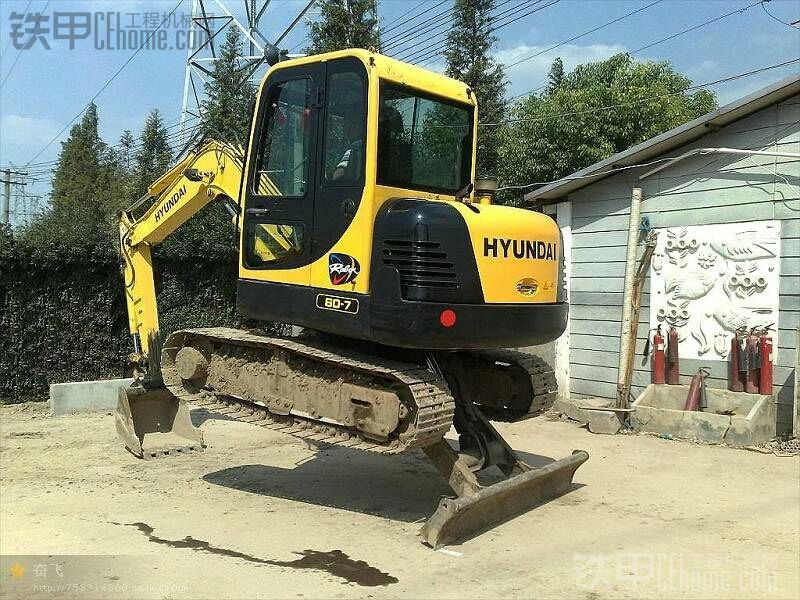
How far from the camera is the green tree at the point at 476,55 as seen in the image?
69.5 feet

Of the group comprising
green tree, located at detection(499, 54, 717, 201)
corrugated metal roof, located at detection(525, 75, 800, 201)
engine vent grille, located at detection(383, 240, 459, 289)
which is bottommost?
engine vent grille, located at detection(383, 240, 459, 289)

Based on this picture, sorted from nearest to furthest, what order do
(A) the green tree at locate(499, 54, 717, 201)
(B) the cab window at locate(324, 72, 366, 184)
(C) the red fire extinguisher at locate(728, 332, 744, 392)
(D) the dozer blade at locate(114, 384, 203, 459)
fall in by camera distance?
1. (B) the cab window at locate(324, 72, 366, 184)
2. (D) the dozer blade at locate(114, 384, 203, 459)
3. (C) the red fire extinguisher at locate(728, 332, 744, 392)
4. (A) the green tree at locate(499, 54, 717, 201)

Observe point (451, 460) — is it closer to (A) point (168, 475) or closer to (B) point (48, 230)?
(A) point (168, 475)

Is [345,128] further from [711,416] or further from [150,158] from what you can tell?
[150,158]

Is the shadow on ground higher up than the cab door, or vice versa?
the cab door

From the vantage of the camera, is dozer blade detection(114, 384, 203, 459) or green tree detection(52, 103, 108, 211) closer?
dozer blade detection(114, 384, 203, 459)

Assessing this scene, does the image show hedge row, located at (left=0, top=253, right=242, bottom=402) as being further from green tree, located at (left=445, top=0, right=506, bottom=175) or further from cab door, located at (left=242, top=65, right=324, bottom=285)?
green tree, located at (left=445, top=0, right=506, bottom=175)

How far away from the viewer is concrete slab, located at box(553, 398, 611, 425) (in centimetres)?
914

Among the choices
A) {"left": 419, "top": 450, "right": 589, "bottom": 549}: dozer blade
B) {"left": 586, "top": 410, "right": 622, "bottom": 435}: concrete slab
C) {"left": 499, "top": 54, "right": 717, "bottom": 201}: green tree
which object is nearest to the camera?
{"left": 419, "top": 450, "right": 589, "bottom": 549}: dozer blade

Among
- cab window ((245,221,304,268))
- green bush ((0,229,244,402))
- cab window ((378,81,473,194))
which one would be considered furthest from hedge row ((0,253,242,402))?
cab window ((378,81,473,194))

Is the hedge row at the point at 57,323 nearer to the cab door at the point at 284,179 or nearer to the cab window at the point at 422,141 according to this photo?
the cab door at the point at 284,179

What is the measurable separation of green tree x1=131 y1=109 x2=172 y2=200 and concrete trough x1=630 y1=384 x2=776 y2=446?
13.8 metres

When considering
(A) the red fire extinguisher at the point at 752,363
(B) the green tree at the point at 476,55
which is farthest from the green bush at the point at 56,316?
(B) the green tree at the point at 476,55

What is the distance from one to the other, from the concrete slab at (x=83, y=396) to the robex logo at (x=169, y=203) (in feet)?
13.1
